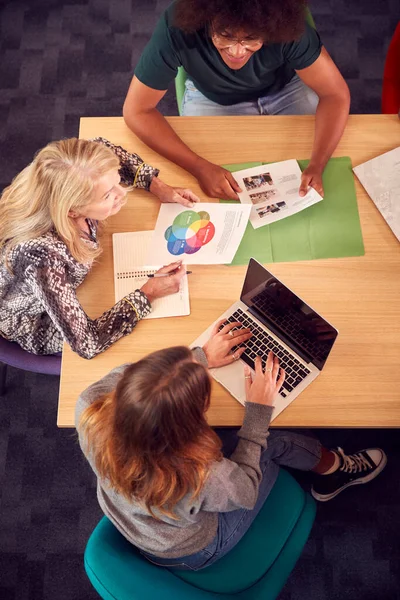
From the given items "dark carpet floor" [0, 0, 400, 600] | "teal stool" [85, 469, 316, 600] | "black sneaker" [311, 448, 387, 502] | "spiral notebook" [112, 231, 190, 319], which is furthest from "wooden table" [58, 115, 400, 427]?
"dark carpet floor" [0, 0, 400, 600]

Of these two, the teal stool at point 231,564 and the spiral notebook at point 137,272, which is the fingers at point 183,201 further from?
the teal stool at point 231,564

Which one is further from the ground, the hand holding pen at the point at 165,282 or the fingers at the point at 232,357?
the hand holding pen at the point at 165,282

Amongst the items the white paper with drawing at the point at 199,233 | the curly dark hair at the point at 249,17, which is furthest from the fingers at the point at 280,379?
the curly dark hair at the point at 249,17

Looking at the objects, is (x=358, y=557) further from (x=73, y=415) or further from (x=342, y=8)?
(x=342, y=8)

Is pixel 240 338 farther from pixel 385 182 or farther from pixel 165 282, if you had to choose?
pixel 385 182

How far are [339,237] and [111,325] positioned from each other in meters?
0.68

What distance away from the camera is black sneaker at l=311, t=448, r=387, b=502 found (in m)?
2.10

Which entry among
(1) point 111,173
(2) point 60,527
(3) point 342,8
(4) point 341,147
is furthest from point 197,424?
(3) point 342,8

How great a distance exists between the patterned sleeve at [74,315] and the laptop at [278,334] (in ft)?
0.66

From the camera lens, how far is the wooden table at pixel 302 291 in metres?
1.47

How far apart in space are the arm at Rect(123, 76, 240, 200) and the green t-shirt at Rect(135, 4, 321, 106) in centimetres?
4

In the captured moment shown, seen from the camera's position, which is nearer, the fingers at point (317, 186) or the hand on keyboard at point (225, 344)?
the hand on keyboard at point (225, 344)

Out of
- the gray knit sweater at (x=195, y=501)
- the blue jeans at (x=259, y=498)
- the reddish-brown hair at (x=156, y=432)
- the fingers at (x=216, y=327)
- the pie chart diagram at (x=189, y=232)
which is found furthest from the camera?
the pie chart diagram at (x=189, y=232)

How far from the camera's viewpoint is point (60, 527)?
2170 mm
